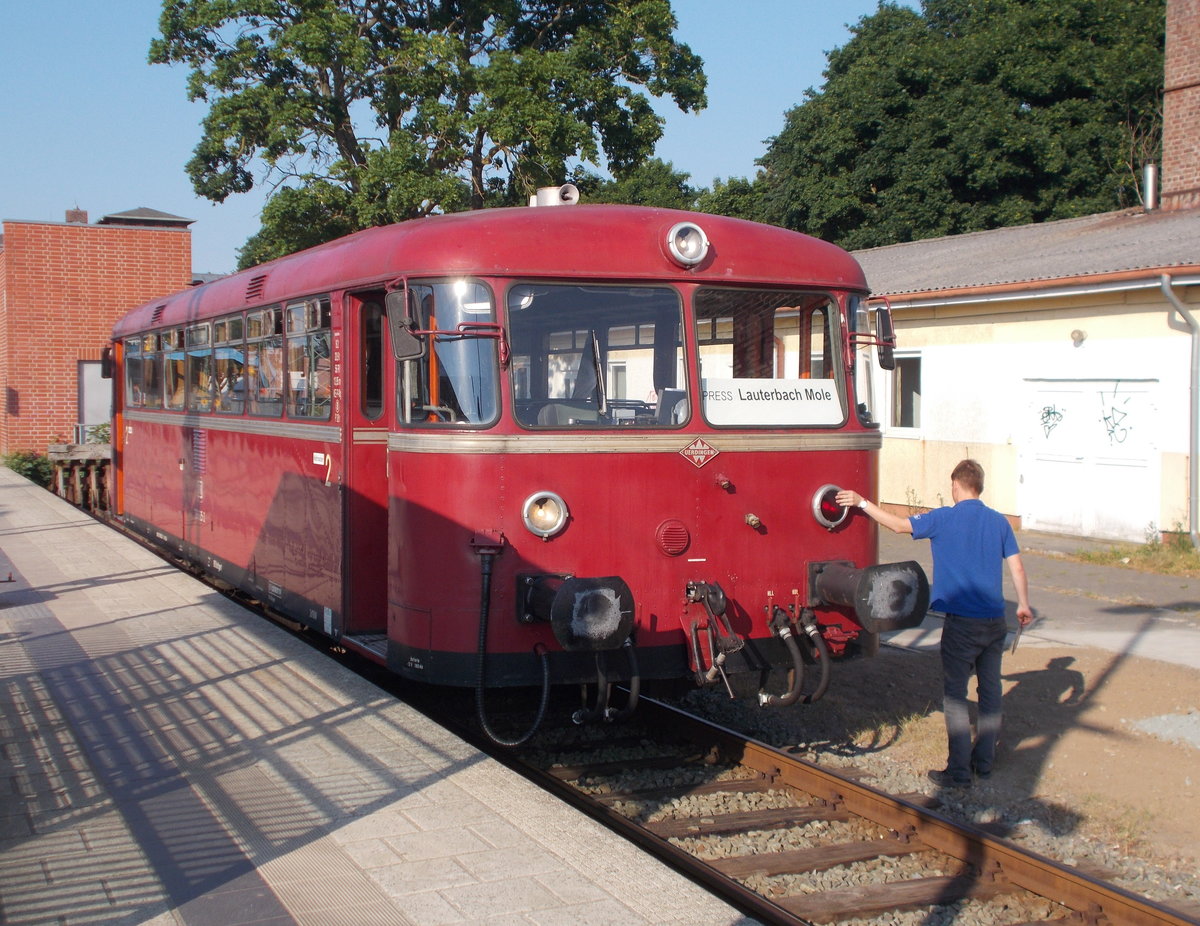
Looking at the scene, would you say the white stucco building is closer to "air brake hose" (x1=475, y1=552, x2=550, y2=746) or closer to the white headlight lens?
the white headlight lens

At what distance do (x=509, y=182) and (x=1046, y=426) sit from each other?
14613 mm

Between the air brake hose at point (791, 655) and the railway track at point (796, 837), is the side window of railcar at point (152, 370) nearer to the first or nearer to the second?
the railway track at point (796, 837)

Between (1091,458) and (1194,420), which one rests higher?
(1194,420)

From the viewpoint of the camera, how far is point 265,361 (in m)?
9.16

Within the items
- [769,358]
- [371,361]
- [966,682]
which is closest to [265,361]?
[371,361]

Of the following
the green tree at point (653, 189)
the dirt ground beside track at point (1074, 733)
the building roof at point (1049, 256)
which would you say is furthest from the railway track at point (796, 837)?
the green tree at point (653, 189)

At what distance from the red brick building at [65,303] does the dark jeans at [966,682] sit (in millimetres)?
25122

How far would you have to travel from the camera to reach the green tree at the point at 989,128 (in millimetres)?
32844

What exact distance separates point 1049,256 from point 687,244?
1282 cm

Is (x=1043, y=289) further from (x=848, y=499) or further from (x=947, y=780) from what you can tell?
(x=947, y=780)

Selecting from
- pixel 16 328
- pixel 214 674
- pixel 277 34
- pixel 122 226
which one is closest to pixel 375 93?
pixel 277 34

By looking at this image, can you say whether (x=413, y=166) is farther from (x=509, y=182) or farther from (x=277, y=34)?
(x=277, y=34)

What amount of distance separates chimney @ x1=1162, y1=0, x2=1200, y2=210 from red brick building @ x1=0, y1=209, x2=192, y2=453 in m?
20.5

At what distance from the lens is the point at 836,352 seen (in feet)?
23.3
